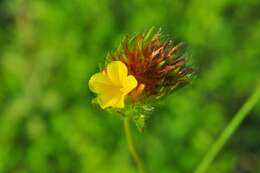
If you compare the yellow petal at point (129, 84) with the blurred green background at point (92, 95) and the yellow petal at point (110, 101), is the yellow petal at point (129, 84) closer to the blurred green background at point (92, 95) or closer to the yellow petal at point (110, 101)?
the yellow petal at point (110, 101)

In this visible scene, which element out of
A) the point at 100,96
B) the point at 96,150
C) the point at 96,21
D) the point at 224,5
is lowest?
the point at 100,96

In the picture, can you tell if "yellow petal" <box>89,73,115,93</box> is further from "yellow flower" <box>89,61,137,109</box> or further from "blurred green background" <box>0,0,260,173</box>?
"blurred green background" <box>0,0,260,173</box>

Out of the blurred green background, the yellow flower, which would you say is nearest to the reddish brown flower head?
the yellow flower

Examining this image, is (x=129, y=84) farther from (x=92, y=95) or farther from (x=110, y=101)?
(x=92, y=95)

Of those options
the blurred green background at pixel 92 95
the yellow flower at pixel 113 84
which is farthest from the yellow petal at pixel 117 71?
the blurred green background at pixel 92 95

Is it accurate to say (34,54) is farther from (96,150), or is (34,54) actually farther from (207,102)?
(207,102)

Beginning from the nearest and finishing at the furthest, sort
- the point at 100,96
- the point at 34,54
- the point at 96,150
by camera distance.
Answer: the point at 100,96, the point at 96,150, the point at 34,54

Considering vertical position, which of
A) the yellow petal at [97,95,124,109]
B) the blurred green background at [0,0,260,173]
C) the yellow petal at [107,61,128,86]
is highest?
the blurred green background at [0,0,260,173]

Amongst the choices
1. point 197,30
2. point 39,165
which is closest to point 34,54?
point 39,165
